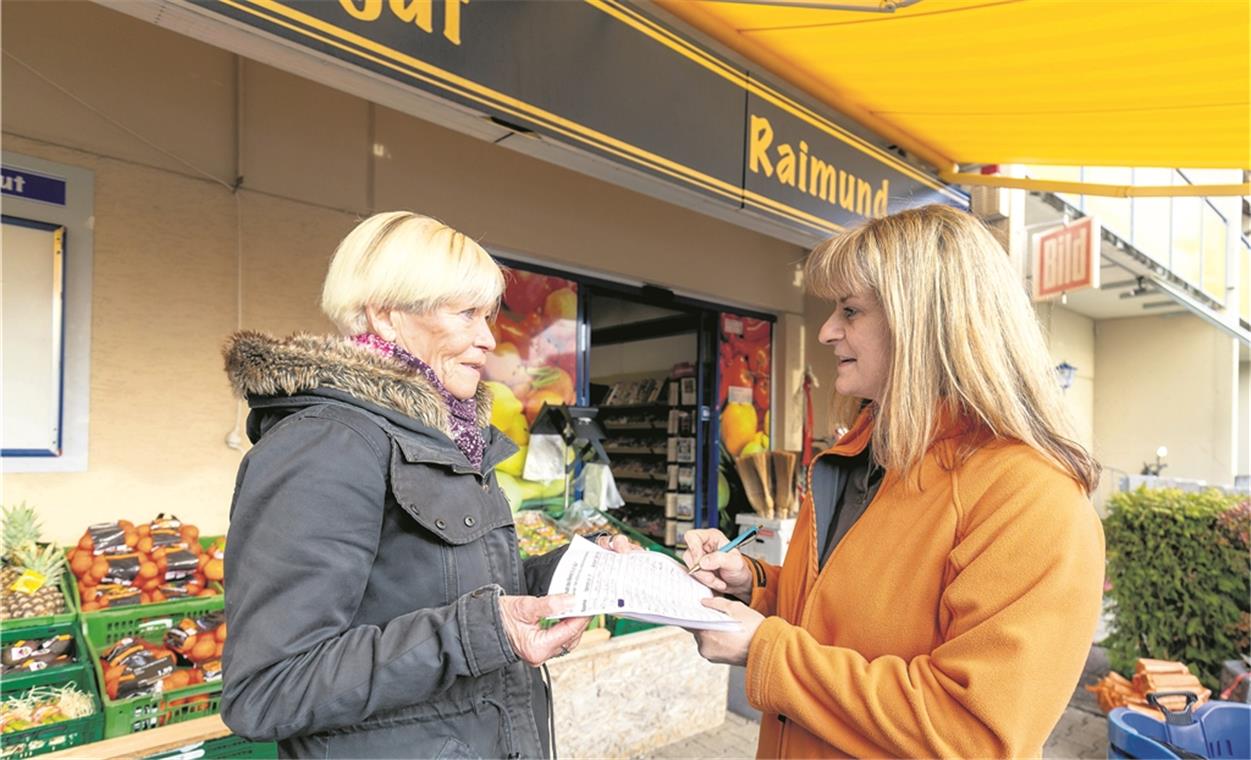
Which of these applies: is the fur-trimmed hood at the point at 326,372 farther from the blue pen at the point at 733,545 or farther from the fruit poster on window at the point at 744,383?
the fruit poster on window at the point at 744,383

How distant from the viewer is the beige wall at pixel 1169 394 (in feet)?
45.5

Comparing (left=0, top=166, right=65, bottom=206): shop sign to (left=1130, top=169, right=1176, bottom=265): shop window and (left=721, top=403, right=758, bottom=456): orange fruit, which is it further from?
(left=1130, top=169, right=1176, bottom=265): shop window

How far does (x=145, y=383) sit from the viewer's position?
3248mm

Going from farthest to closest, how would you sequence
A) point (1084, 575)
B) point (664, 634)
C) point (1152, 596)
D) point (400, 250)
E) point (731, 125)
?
point (1152, 596), point (664, 634), point (731, 125), point (400, 250), point (1084, 575)

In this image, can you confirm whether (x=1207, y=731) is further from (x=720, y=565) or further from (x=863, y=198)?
(x=863, y=198)

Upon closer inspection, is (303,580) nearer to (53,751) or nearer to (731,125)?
(53,751)

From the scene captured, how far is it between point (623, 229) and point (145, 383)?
11.4ft

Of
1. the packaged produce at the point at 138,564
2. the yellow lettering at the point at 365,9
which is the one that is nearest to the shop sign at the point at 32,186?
the packaged produce at the point at 138,564

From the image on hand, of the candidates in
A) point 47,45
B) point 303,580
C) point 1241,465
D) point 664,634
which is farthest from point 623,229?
point 1241,465

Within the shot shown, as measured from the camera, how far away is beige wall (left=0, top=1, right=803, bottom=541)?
9.97 ft

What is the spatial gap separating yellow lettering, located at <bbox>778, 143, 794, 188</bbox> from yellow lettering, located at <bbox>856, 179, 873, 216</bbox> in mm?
625

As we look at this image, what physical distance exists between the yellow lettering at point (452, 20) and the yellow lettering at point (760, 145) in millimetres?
1545

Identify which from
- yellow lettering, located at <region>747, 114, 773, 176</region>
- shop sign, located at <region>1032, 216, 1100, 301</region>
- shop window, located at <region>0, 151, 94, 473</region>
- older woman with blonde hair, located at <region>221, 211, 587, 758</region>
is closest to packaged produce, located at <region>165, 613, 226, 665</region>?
shop window, located at <region>0, 151, 94, 473</region>

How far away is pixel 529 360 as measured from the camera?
5066 millimetres
